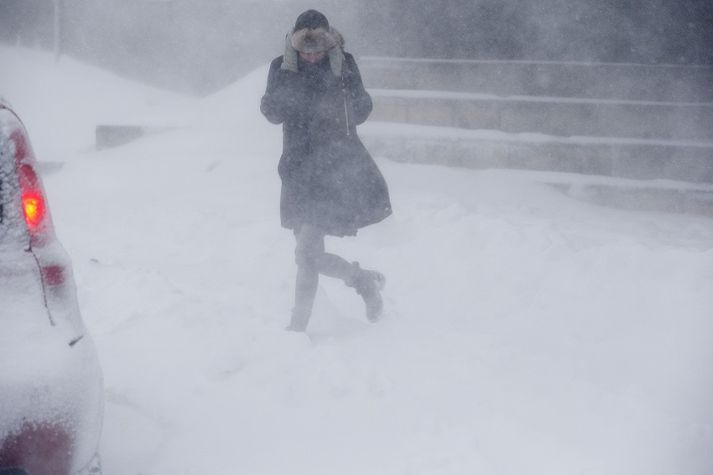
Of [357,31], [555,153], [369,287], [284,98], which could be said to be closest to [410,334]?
[369,287]

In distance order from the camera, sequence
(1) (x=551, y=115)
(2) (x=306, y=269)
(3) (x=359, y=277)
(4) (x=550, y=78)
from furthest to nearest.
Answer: (4) (x=550, y=78) → (1) (x=551, y=115) → (3) (x=359, y=277) → (2) (x=306, y=269)

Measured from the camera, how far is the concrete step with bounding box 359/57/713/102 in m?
7.68

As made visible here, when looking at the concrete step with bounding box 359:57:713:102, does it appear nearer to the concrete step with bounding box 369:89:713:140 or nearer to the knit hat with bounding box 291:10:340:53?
the concrete step with bounding box 369:89:713:140

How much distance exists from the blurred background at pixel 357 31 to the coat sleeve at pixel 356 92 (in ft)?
18.4

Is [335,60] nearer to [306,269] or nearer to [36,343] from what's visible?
[306,269]

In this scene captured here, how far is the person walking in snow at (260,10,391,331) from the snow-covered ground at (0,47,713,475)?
0.58 meters

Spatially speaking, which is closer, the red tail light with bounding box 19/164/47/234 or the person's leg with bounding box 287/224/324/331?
the red tail light with bounding box 19/164/47/234

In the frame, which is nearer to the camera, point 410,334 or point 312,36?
point 312,36

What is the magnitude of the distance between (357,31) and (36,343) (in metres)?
8.33

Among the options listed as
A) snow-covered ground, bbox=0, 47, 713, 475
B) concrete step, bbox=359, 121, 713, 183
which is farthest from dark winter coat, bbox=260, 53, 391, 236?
concrete step, bbox=359, 121, 713, 183

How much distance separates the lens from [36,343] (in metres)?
1.79

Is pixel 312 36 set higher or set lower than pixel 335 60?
higher

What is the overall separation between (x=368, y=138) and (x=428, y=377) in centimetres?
386

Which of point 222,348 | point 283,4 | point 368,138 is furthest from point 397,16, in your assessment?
point 222,348
